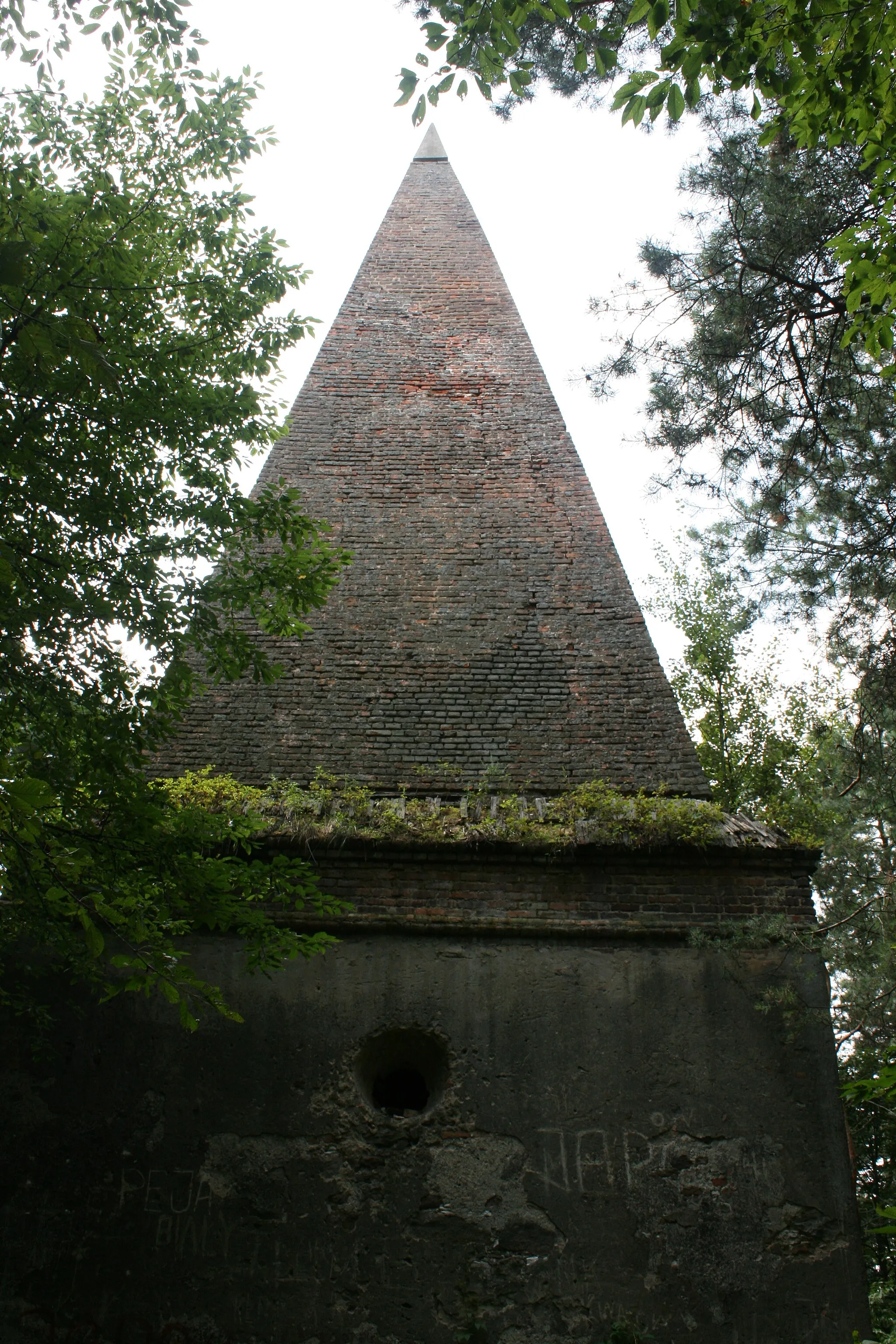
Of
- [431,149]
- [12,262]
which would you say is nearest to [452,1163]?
[12,262]

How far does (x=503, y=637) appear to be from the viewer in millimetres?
8500

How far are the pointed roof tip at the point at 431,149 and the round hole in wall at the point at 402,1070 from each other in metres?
13.6

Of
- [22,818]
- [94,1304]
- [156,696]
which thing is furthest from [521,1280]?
[22,818]

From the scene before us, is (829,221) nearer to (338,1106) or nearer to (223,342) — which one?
(223,342)

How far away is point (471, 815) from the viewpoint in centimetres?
710

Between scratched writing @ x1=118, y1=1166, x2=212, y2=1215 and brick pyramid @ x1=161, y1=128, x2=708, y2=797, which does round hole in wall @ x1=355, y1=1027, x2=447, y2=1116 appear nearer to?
scratched writing @ x1=118, y1=1166, x2=212, y2=1215

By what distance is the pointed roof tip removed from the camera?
607 inches

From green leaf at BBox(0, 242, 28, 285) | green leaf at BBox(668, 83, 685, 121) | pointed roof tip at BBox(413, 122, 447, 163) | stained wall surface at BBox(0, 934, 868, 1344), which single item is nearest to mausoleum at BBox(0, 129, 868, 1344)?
stained wall surface at BBox(0, 934, 868, 1344)

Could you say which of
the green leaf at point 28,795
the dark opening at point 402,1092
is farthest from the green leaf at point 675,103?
the dark opening at point 402,1092

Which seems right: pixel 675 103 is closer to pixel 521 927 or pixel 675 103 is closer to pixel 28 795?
pixel 28 795

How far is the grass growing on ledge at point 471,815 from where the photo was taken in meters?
6.88

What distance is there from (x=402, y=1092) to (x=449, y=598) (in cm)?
406

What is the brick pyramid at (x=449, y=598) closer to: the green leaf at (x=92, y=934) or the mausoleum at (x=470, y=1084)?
the mausoleum at (x=470, y=1084)

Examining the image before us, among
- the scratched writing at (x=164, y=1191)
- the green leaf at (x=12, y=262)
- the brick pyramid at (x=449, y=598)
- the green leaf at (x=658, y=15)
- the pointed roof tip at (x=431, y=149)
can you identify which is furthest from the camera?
the pointed roof tip at (x=431, y=149)
